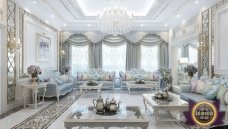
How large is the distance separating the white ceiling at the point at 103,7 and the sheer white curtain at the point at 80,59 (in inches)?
40.0

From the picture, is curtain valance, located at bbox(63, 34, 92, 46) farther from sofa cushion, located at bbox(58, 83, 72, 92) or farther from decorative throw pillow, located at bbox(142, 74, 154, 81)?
decorative throw pillow, located at bbox(142, 74, 154, 81)

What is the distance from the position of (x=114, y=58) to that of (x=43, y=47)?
3.99m

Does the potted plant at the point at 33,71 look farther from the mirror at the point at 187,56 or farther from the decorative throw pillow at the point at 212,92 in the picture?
the mirror at the point at 187,56

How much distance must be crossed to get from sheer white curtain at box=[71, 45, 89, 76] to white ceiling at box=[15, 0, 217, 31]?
102 centimetres

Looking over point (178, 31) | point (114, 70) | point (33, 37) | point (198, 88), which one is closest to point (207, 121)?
point (198, 88)

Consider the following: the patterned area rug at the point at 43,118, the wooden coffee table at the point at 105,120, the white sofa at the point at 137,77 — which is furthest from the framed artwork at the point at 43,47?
the wooden coffee table at the point at 105,120

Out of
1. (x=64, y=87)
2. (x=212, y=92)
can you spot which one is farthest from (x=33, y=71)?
(x=212, y=92)

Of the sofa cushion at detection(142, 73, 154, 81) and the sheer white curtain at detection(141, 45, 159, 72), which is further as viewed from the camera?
the sheer white curtain at detection(141, 45, 159, 72)

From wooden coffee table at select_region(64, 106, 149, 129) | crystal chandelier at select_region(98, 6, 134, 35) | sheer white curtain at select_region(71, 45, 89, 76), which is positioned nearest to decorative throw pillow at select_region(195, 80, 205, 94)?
wooden coffee table at select_region(64, 106, 149, 129)

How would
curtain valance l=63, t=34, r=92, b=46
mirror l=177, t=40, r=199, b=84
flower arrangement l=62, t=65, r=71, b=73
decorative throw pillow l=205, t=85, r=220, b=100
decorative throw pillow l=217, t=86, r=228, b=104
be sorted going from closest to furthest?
decorative throw pillow l=217, t=86, r=228, b=104 → decorative throw pillow l=205, t=85, r=220, b=100 → flower arrangement l=62, t=65, r=71, b=73 → mirror l=177, t=40, r=199, b=84 → curtain valance l=63, t=34, r=92, b=46

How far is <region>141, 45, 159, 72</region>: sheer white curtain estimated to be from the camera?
1164cm

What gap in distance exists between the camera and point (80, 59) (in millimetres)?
11609

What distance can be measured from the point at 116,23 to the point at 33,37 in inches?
113

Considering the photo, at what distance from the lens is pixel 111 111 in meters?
3.78
